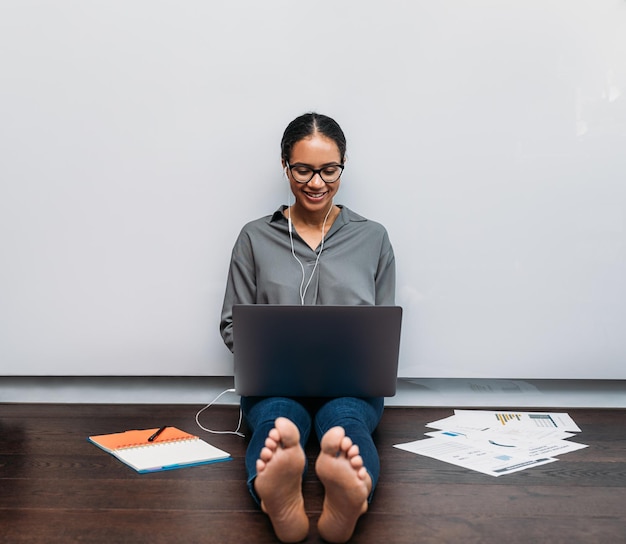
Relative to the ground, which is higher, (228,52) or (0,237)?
(228,52)

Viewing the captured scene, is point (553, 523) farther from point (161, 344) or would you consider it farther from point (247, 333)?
point (161, 344)

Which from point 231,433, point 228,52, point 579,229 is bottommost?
point 231,433

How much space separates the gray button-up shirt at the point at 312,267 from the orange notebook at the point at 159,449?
0.36 m

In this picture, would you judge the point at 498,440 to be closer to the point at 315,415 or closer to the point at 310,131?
the point at 315,415

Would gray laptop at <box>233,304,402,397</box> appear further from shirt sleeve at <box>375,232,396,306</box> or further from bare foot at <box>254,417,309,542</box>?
shirt sleeve at <box>375,232,396,306</box>

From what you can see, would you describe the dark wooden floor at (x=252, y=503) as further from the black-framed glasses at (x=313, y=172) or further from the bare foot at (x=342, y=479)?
the black-framed glasses at (x=313, y=172)

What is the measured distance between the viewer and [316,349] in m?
2.08

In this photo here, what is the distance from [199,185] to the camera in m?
2.90

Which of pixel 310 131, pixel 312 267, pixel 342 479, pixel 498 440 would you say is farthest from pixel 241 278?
pixel 342 479

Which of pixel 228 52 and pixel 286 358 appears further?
pixel 228 52

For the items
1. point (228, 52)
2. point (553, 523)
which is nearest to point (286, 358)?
point (553, 523)

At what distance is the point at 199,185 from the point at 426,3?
1.13 m

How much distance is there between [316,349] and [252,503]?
45 centimetres

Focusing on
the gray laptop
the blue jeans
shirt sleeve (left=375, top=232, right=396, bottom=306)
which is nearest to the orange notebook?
the blue jeans
